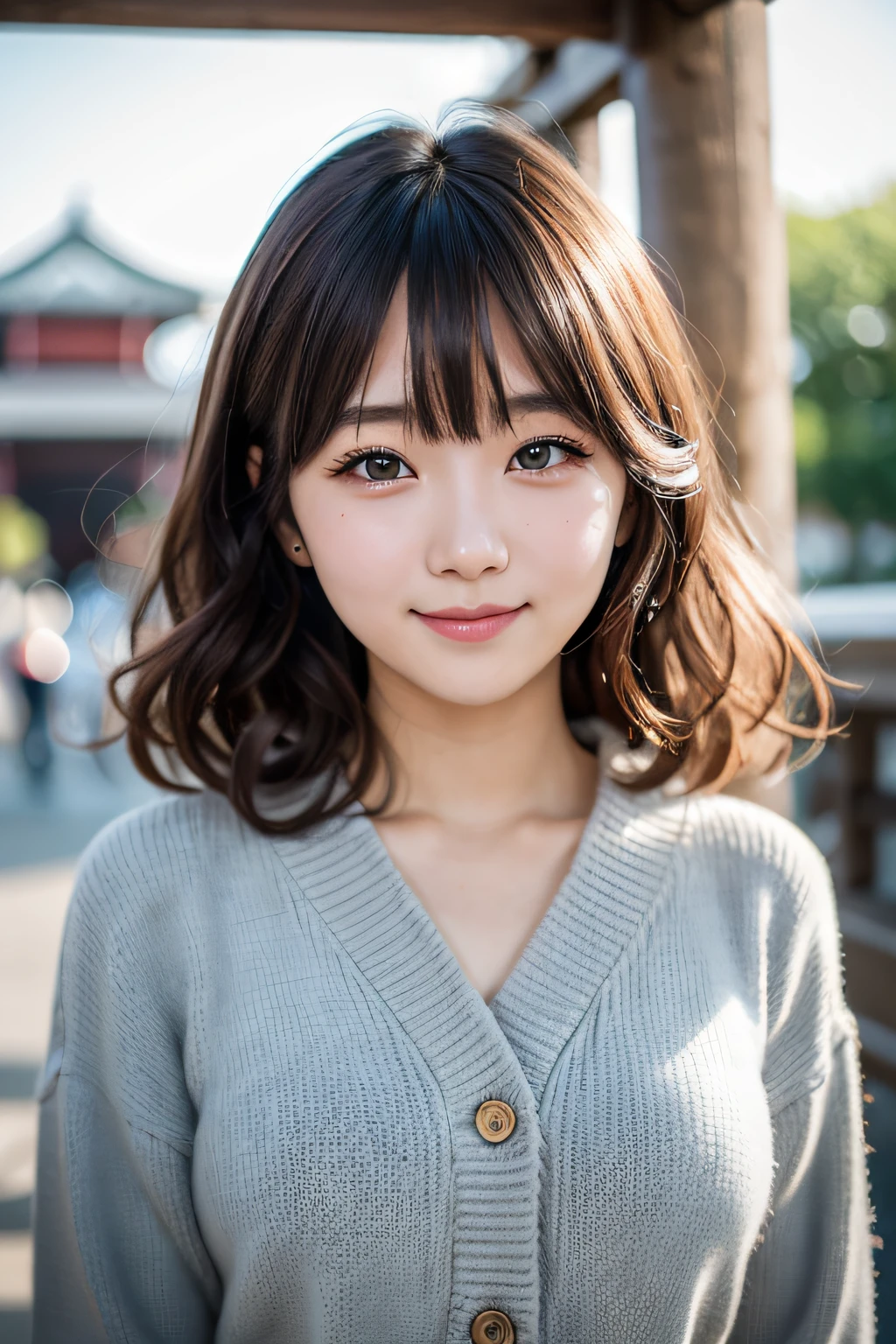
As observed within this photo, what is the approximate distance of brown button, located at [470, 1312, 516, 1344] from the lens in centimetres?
107

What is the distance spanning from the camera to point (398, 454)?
42.7 inches

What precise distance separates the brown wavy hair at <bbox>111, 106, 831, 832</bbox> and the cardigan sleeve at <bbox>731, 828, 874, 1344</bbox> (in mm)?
257

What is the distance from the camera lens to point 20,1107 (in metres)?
2.99

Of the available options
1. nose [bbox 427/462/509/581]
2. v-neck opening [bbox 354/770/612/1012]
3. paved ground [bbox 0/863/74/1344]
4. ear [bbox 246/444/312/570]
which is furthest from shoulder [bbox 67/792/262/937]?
paved ground [bbox 0/863/74/1344]

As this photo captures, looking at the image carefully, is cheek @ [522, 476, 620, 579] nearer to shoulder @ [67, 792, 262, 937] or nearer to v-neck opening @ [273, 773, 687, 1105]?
v-neck opening @ [273, 773, 687, 1105]

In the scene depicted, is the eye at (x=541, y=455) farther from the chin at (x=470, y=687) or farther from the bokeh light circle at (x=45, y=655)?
the bokeh light circle at (x=45, y=655)

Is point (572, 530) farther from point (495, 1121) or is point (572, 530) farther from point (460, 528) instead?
point (495, 1121)

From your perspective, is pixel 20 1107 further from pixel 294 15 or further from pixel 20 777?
pixel 20 777

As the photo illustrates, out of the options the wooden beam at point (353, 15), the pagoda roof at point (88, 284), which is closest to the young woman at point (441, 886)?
the wooden beam at point (353, 15)

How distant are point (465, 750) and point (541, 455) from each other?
0.37 metres

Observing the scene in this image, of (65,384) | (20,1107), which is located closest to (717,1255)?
(20,1107)

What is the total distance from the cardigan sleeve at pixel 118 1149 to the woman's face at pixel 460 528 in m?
0.40

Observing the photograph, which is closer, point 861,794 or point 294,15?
point 294,15

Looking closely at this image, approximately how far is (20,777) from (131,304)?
15534mm
